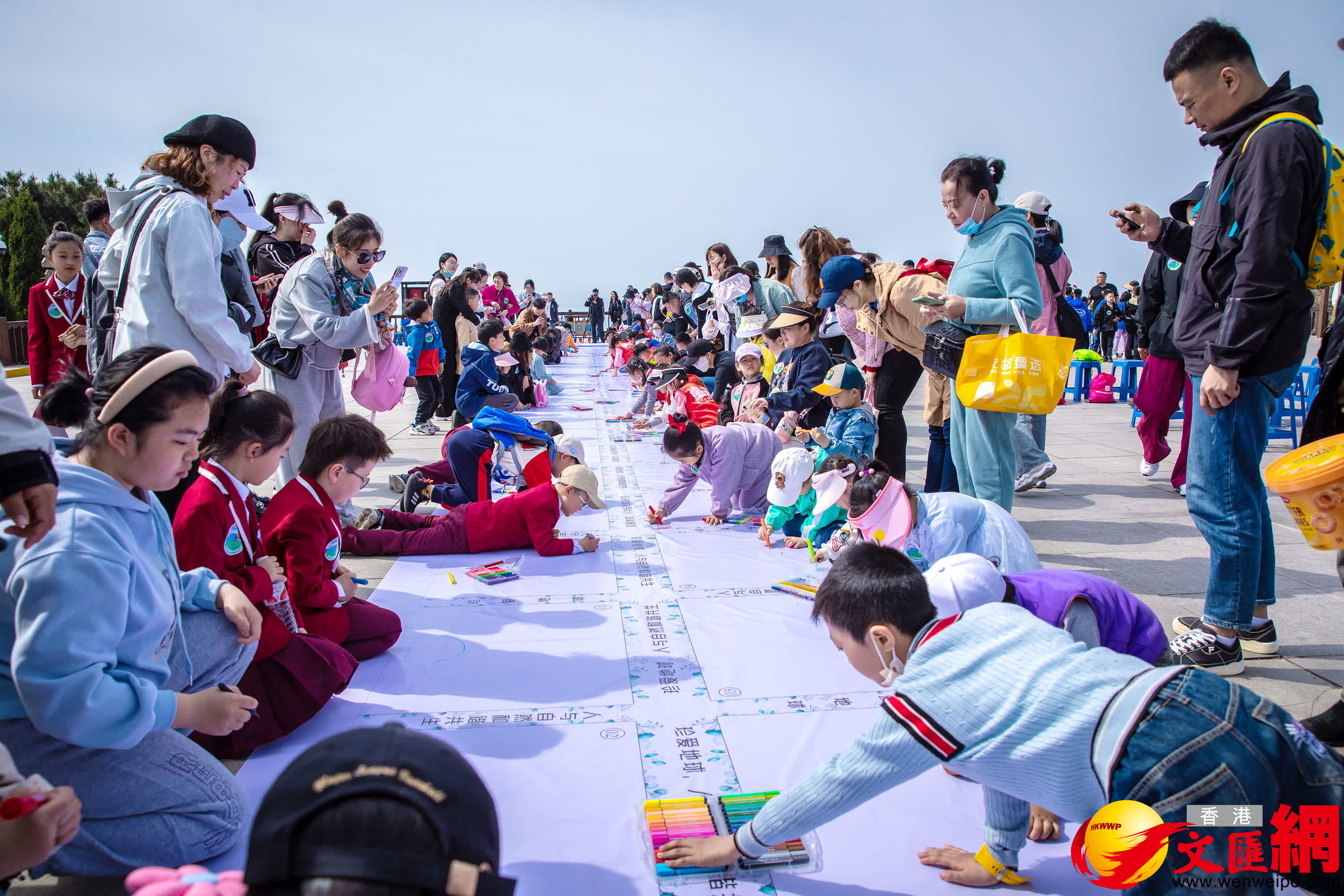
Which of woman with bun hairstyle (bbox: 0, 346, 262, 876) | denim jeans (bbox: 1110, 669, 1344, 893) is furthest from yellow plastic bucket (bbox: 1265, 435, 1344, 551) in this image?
woman with bun hairstyle (bbox: 0, 346, 262, 876)

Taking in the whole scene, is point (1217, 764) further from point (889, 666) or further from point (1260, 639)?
point (1260, 639)

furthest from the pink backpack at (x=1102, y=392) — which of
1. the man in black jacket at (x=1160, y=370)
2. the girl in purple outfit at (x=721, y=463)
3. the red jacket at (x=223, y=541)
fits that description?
the red jacket at (x=223, y=541)

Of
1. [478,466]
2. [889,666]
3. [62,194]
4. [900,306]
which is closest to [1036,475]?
[900,306]

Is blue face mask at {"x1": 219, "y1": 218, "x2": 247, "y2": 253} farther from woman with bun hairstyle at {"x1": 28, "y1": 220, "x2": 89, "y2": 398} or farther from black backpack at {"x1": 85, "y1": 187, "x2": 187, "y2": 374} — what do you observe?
woman with bun hairstyle at {"x1": 28, "y1": 220, "x2": 89, "y2": 398}

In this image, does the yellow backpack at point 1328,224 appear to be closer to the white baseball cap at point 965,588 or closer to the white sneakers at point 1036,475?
the white baseball cap at point 965,588


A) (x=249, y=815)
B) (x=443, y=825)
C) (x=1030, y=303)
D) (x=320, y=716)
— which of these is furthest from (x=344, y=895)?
(x=1030, y=303)

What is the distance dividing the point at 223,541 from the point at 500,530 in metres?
1.80

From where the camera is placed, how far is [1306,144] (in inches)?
88.0

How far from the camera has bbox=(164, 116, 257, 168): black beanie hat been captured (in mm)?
2932

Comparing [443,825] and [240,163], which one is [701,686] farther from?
[240,163]

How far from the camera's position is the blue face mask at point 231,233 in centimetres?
345

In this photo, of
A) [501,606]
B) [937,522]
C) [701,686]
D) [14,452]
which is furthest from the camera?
[501,606]

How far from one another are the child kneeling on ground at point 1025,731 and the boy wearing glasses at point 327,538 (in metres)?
1.62

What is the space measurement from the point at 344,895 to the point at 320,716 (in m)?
1.85
